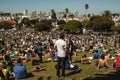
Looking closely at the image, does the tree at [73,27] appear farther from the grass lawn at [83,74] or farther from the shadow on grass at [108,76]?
the shadow on grass at [108,76]

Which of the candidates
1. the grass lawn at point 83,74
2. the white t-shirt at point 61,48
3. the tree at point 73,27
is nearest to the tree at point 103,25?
the tree at point 73,27

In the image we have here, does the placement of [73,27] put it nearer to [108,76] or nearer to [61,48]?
[108,76]

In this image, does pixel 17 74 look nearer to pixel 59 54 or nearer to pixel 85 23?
pixel 59 54

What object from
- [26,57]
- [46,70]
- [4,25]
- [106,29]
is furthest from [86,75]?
[4,25]

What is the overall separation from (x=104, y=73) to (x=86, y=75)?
918mm

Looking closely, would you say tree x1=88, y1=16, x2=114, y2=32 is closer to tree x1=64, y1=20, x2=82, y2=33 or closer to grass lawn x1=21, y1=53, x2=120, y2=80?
tree x1=64, y1=20, x2=82, y2=33

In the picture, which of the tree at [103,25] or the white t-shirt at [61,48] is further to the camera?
the tree at [103,25]

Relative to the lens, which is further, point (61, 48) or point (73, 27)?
point (73, 27)

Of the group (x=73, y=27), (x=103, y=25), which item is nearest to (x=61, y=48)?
(x=103, y=25)

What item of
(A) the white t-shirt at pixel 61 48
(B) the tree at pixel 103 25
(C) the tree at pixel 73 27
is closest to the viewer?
(A) the white t-shirt at pixel 61 48

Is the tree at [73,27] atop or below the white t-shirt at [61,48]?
below

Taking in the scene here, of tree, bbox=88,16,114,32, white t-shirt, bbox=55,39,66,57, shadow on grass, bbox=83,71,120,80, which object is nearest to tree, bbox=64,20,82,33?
tree, bbox=88,16,114,32

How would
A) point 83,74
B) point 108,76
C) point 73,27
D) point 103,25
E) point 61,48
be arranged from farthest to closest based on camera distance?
point 73,27 → point 103,25 → point 83,74 → point 108,76 → point 61,48

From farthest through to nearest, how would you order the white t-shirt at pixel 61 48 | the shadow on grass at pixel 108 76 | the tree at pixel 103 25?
1. the tree at pixel 103 25
2. the shadow on grass at pixel 108 76
3. the white t-shirt at pixel 61 48
